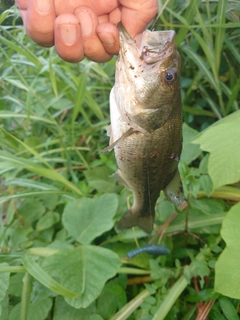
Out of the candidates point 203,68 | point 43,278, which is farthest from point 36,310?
point 203,68

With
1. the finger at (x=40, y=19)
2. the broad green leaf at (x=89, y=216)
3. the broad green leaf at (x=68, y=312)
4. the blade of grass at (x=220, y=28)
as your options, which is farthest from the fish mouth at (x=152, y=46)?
the broad green leaf at (x=68, y=312)

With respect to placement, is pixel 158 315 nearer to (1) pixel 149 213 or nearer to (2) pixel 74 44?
(1) pixel 149 213

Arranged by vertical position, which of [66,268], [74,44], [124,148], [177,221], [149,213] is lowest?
[177,221]

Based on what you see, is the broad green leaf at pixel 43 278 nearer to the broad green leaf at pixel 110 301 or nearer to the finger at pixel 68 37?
the broad green leaf at pixel 110 301

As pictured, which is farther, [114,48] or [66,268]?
[66,268]

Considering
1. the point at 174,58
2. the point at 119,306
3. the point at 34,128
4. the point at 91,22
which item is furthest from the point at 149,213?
the point at 34,128

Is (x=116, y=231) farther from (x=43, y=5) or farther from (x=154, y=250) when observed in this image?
(x=43, y=5)

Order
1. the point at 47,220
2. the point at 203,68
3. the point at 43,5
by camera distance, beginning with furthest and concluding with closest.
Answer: the point at 203,68, the point at 47,220, the point at 43,5
